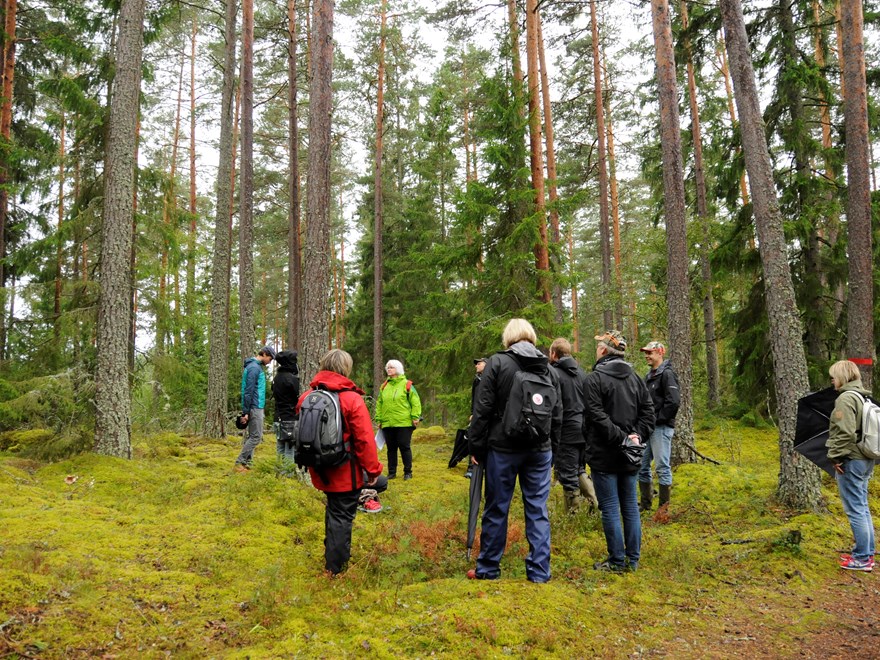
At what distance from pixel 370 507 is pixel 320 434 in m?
2.72

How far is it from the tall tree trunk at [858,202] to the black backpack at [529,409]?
7.01 m

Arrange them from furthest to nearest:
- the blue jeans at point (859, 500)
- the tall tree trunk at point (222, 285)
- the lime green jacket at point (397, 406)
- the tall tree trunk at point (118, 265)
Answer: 1. the tall tree trunk at point (222, 285)
2. the lime green jacket at point (397, 406)
3. the tall tree trunk at point (118, 265)
4. the blue jeans at point (859, 500)

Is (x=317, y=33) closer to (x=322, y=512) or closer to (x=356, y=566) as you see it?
(x=322, y=512)

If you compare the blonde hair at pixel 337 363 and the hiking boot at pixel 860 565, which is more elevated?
the blonde hair at pixel 337 363

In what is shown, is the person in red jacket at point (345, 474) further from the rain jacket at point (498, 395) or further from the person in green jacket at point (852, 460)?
the person in green jacket at point (852, 460)

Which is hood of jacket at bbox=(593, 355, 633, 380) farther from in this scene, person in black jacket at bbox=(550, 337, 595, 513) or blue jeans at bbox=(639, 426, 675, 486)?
blue jeans at bbox=(639, 426, 675, 486)

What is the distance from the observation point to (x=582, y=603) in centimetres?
432

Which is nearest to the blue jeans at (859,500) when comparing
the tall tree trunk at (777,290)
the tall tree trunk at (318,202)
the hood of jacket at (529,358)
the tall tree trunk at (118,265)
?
the tall tree trunk at (777,290)

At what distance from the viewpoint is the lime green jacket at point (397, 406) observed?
9391mm

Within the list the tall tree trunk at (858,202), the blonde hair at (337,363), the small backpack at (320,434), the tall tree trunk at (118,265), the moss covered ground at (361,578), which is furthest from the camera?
the tall tree trunk at (858,202)

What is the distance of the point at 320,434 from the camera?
15.0 feet

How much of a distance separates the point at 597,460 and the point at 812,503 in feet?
12.8

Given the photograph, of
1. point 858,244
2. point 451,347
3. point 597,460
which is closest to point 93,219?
point 451,347

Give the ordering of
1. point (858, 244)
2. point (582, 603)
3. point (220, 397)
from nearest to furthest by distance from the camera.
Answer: point (582, 603), point (858, 244), point (220, 397)
